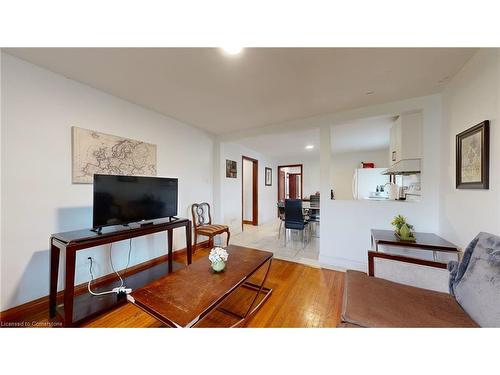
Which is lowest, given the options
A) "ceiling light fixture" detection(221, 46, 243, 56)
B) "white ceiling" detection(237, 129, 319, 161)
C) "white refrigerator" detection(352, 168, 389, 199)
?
"white refrigerator" detection(352, 168, 389, 199)

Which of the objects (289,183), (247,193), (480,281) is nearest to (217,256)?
(480,281)

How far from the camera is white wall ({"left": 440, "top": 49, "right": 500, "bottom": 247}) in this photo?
121 cm

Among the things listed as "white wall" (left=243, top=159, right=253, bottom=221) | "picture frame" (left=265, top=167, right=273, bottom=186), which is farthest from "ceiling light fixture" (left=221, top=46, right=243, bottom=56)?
"picture frame" (left=265, top=167, right=273, bottom=186)

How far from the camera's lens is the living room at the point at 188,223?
1.20m

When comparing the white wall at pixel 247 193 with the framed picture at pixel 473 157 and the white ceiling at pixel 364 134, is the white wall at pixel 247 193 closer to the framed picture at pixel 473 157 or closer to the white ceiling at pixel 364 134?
the white ceiling at pixel 364 134

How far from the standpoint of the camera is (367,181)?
3979 millimetres

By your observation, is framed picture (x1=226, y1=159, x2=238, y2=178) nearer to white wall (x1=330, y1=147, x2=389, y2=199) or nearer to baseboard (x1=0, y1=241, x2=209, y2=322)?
baseboard (x1=0, y1=241, x2=209, y2=322)

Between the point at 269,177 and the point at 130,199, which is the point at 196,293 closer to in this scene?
the point at 130,199

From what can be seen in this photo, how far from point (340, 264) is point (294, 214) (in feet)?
3.83

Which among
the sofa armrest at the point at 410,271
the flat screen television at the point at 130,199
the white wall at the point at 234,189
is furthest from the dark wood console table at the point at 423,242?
the white wall at the point at 234,189

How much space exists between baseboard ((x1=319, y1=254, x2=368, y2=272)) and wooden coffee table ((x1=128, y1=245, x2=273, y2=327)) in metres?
1.27

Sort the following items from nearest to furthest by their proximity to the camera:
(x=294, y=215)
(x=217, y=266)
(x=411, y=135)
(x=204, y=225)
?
1. (x=217, y=266)
2. (x=411, y=135)
3. (x=204, y=225)
4. (x=294, y=215)

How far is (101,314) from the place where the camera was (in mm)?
1537
